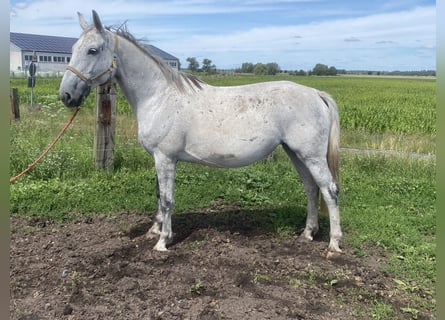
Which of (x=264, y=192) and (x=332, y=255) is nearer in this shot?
(x=332, y=255)

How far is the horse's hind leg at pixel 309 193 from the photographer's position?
5012 millimetres

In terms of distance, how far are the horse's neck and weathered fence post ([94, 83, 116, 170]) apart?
8.20 ft

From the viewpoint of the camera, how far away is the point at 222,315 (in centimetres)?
335

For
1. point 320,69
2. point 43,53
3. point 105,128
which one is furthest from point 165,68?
point 320,69

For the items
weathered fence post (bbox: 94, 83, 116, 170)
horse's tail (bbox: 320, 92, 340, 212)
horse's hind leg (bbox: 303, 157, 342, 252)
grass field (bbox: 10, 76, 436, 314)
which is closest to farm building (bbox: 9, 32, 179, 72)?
grass field (bbox: 10, 76, 436, 314)

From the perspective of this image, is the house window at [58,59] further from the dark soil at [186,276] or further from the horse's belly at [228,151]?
the horse's belly at [228,151]

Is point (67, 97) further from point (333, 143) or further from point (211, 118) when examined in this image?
point (333, 143)

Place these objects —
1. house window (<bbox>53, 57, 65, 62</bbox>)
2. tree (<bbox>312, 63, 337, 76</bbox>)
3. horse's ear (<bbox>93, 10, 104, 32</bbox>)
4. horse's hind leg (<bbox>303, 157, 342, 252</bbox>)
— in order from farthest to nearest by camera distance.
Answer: tree (<bbox>312, 63, 337, 76</bbox>)
house window (<bbox>53, 57, 65, 62</bbox>)
horse's hind leg (<bbox>303, 157, 342, 252</bbox>)
horse's ear (<bbox>93, 10, 104, 32</bbox>)

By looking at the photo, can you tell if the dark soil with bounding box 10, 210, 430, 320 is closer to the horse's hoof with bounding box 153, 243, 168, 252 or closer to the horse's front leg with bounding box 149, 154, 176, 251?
the horse's hoof with bounding box 153, 243, 168, 252

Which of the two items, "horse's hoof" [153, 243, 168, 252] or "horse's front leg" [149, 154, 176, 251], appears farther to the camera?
"horse's hoof" [153, 243, 168, 252]

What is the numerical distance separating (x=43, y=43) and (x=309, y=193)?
55635 millimetres

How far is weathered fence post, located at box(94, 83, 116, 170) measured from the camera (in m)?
6.91

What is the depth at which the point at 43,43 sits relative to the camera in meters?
52.9

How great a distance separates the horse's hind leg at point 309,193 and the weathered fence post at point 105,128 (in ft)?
11.2
